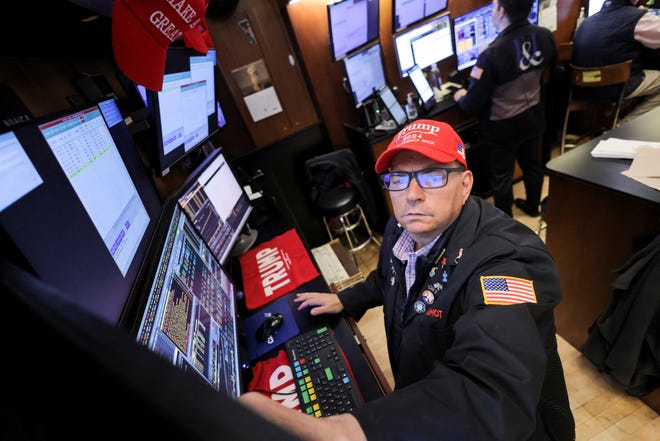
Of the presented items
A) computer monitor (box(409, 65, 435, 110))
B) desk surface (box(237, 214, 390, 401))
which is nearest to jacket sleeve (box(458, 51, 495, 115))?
computer monitor (box(409, 65, 435, 110))

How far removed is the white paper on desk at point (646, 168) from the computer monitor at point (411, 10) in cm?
239

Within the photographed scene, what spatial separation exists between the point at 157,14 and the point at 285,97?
218 cm

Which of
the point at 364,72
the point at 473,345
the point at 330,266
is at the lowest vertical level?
the point at 330,266

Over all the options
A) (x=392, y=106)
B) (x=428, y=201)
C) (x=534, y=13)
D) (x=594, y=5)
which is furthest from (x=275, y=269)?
(x=594, y=5)

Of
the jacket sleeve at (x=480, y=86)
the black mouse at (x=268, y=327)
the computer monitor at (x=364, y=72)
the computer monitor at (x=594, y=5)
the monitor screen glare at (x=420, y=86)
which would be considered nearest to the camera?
the black mouse at (x=268, y=327)

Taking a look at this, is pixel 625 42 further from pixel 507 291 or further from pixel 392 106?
pixel 507 291

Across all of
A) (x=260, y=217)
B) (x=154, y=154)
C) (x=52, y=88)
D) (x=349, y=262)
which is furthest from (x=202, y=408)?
(x=260, y=217)

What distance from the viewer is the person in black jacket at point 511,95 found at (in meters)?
2.29

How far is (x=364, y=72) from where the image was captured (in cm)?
295

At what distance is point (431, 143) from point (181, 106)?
1104 millimetres

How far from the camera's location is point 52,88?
44.9 inches

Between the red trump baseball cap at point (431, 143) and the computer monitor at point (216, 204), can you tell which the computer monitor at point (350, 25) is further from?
the red trump baseball cap at point (431, 143)

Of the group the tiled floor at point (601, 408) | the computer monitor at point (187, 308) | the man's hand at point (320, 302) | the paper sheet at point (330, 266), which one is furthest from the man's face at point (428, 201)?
the tiled floor at point (601, 408)

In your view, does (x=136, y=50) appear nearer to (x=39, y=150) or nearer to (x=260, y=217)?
(x=39, y=150)
